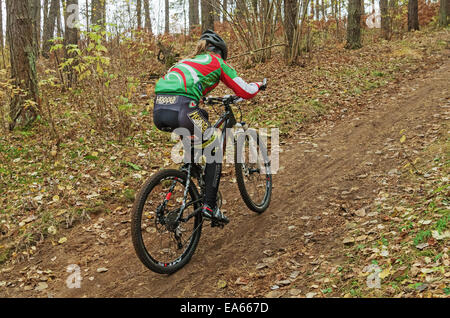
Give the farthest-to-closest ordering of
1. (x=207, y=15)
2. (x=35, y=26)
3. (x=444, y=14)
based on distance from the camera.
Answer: (x=444, y=14) < (x=207, y=15) < (x=35, y=26)

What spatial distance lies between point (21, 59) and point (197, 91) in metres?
5.32

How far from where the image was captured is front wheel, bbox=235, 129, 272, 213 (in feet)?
17.1

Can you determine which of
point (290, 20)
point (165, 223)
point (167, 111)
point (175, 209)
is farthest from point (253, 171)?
point (290, 20)

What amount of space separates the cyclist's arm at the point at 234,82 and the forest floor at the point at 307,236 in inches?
74.3

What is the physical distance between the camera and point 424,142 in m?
6.79

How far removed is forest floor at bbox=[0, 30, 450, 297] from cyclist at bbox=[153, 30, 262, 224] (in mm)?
822

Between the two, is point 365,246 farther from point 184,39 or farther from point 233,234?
point 184,39

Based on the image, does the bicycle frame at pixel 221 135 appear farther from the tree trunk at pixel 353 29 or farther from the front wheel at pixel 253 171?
the tree trunk at pixel 353 29

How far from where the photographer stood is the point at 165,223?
4.24 metres

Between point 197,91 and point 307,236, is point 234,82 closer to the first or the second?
point 197,91

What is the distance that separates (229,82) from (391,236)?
8.38 feet

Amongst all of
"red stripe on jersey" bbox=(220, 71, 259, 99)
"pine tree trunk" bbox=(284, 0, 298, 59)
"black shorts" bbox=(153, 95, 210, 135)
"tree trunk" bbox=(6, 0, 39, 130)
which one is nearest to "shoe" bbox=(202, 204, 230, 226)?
"black shorts" bbox=(153, 95, 210, 135)

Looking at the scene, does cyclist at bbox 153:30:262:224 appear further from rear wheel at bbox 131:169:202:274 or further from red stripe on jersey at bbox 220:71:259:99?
rear wheel at bbox 131:169:202:274
